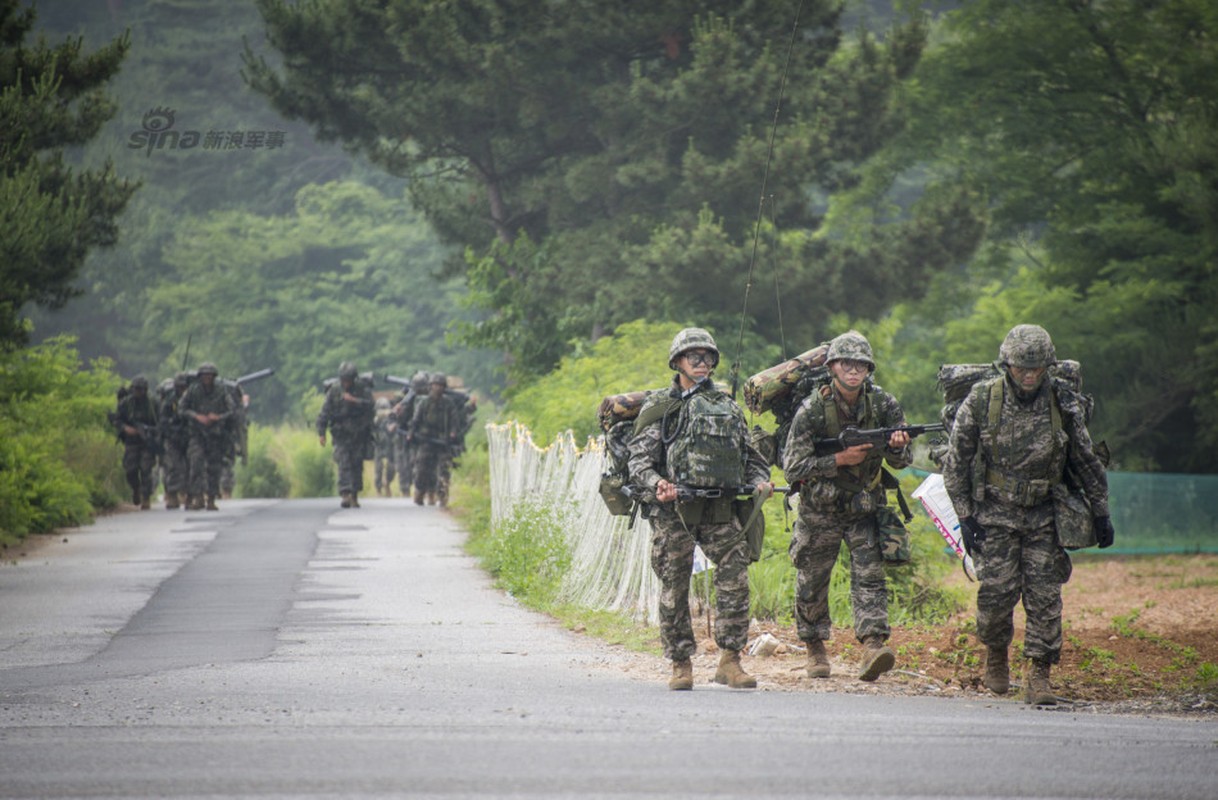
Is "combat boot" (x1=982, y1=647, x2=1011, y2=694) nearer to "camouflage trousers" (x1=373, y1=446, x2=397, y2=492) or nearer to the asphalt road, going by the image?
the asphalt road

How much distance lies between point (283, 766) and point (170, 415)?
21.9 meters

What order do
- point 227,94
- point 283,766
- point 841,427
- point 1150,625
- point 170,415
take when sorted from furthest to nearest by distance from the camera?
point 227,94 → point 170,415 → point 1150,625 → point 841,427 → point 283,766

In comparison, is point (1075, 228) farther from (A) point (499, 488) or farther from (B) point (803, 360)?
(B) point (803, 360)

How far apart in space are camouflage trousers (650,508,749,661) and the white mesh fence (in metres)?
1.88

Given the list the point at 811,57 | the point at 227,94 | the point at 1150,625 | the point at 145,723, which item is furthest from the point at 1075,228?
the point at 227,94

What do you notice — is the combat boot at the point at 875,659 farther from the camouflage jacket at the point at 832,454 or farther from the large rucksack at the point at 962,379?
the large rucksack at the point at 962,379

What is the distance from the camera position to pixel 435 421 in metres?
28.6

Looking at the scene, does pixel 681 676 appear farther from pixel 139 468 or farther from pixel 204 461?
pixel 139 468

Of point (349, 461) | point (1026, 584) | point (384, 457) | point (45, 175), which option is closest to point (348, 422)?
point (349, 461)

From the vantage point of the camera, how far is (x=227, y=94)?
68938 mm

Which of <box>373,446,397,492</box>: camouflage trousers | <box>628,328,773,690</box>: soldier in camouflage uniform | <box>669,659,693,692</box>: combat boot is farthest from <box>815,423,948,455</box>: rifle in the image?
<box>373,446,397,492</box>: camouflage trousers

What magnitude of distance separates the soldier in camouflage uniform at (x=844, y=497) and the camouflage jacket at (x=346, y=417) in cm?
1828

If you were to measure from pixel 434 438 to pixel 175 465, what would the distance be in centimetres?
399

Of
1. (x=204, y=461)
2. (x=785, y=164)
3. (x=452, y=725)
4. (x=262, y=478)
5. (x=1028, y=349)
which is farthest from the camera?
(x=262, y=478)
